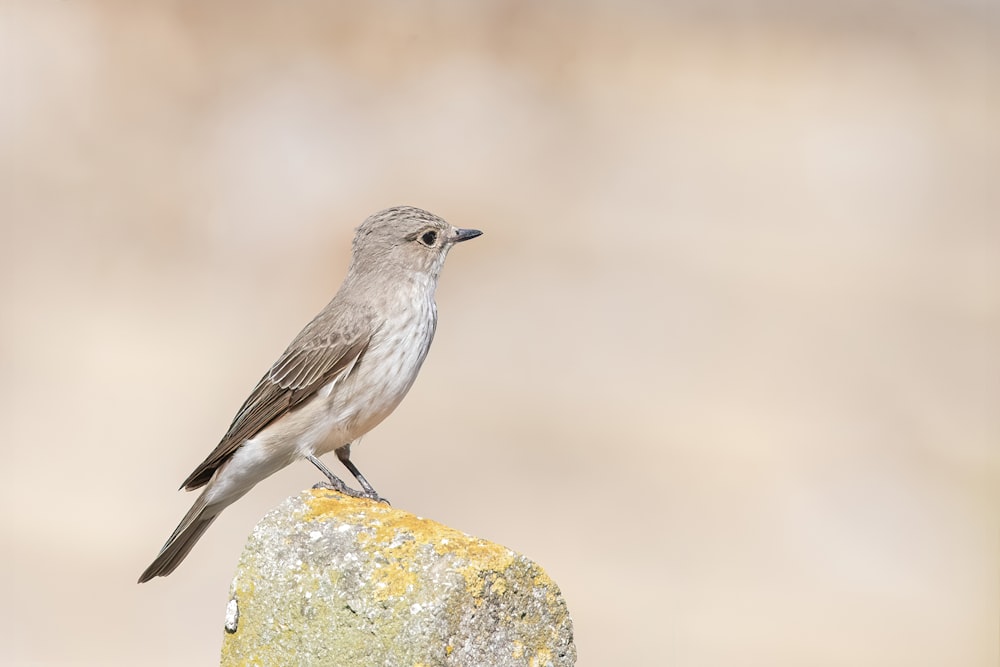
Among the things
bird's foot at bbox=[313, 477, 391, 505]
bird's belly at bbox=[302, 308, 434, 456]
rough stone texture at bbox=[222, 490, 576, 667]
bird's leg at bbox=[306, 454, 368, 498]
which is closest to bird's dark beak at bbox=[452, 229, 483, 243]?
bird's belly at bbox=[302, 308, 434, 456]

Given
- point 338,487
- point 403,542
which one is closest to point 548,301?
point 338,487

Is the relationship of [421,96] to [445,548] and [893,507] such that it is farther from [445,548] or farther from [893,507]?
[445,548]

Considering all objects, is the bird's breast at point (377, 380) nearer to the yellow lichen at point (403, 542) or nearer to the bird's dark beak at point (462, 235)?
the bird's dark beak at point (462, 235)

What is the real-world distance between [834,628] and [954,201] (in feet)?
23.9

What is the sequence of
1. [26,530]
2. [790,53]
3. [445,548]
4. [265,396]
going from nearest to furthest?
1. [445,548]
2. [265,396]
3. [26,530]
4. [790,53]

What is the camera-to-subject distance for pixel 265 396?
7219mm

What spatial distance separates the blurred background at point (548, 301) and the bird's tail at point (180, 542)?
23.8 ft

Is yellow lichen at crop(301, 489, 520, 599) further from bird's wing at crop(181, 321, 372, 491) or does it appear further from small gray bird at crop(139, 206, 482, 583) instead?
bird's wing at crop(181, 321, 372, 491)

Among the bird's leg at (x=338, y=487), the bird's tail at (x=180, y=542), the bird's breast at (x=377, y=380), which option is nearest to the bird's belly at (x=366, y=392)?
the bird's breast at (x=377, y=380)

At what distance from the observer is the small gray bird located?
276 inches

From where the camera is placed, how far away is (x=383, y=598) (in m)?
4.75

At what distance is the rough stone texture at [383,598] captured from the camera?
472 cm

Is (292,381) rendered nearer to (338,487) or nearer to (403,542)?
A: (338,487)

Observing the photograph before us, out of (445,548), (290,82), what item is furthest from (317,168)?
(445,548)
